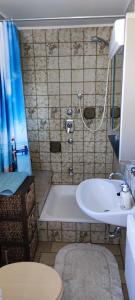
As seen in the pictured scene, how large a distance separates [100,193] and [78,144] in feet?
3.58

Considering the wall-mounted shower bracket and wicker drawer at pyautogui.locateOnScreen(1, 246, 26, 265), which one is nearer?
wicker drawer at pyautogui.locateOnScreen(1, 246, 26, 265)

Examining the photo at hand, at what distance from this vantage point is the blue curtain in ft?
6.67

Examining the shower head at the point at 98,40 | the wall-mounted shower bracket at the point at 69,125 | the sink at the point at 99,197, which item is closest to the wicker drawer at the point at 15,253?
the sink at the point at 99,197

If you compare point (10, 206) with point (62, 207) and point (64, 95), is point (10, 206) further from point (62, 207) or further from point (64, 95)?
point (64, 95)

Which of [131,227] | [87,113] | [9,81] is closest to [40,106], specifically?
[87,113]

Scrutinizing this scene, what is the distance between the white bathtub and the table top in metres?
0.89

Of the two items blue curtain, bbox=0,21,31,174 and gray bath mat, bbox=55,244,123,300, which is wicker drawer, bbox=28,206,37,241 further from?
blue curtain, bbox=0,21,31,174

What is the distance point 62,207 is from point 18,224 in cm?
94

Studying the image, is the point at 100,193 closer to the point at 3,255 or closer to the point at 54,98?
the point at 3,255

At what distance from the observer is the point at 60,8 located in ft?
6.88

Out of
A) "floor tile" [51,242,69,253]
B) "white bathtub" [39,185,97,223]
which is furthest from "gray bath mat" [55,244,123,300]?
"white bathtub" [39,185,97,223]

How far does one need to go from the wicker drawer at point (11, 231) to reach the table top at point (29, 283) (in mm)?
422

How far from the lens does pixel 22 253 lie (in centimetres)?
188

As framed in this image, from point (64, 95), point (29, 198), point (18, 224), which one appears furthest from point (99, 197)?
point (64, 95)
